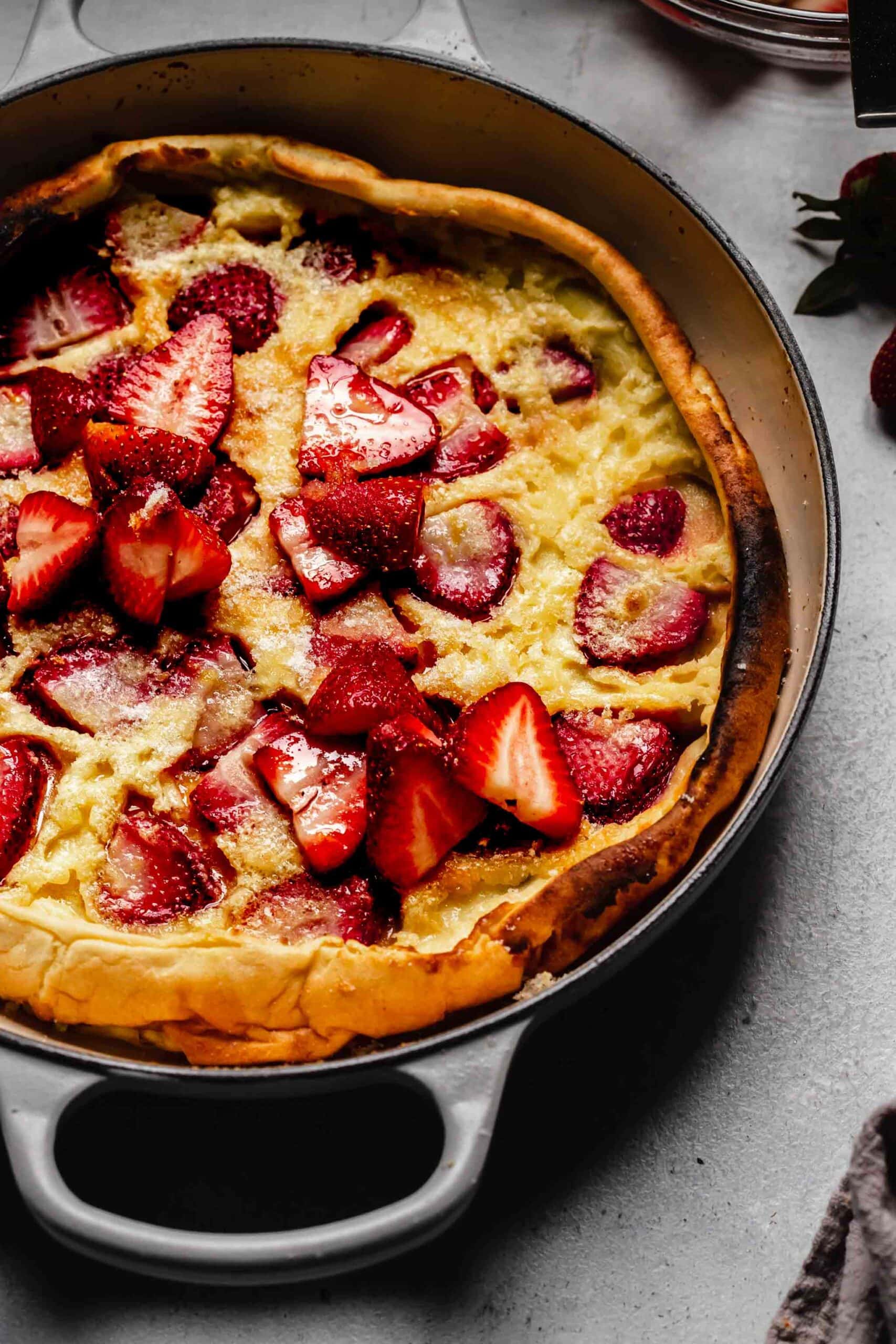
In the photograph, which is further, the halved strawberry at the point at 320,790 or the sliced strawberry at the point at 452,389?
the sliced strawberry at the point at 452,389

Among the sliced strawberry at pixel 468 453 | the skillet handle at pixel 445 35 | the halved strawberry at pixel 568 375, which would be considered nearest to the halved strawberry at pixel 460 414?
the sliced strawberry at pixel 468 453

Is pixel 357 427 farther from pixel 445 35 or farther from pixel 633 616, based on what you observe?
pixel 445 35

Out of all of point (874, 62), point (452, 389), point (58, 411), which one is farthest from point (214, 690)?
point (874, 62)

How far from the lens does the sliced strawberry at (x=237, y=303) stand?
256cm

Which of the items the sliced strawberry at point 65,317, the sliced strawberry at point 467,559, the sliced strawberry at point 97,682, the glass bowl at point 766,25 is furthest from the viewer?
the glass bowl at point 766,25

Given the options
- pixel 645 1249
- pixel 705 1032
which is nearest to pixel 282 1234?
pixel 645 1249

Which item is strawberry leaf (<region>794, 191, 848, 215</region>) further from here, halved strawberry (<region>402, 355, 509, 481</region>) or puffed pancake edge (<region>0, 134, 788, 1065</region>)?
puffed pancake edge (<region>0, 134, 788, 1065</region>)

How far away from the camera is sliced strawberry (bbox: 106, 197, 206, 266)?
2.65 m

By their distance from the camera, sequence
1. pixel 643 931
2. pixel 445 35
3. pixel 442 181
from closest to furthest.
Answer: pixel 643 931 < pixel 445 35 < pixel 442 181

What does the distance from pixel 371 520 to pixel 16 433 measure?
2.16ft

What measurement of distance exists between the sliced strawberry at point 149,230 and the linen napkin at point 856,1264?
1.88 metres

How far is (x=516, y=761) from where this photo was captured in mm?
2145

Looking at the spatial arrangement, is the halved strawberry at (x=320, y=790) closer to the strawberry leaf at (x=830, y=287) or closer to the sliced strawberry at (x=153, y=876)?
the sliced strawberry at (x=153, y=876)

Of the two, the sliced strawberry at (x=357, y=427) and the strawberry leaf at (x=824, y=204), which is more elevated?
the strawberry leaf at (x=824, y=204)
